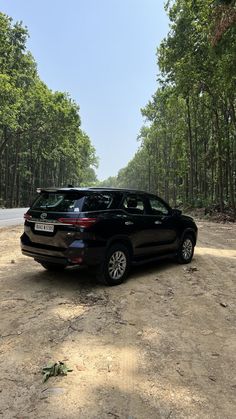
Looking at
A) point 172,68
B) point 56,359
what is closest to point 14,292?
point 56,359

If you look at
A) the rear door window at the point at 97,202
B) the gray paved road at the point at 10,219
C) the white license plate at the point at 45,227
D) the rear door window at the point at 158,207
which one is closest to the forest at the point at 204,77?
the rear door window at the point at 158,207

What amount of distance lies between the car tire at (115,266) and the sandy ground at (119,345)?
0.17m

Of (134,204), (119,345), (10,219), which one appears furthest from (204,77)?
(119,345)

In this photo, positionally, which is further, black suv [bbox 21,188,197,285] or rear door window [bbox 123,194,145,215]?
rear door window [bbox 123,194,145,215]

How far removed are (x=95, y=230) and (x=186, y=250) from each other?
10.6ft

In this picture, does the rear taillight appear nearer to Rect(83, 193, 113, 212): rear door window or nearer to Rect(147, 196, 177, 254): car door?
Rect(83, 193, 113, 212): rear door window

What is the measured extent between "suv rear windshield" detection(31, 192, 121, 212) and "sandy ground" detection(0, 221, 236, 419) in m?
1.39

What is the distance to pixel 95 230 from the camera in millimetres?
6211

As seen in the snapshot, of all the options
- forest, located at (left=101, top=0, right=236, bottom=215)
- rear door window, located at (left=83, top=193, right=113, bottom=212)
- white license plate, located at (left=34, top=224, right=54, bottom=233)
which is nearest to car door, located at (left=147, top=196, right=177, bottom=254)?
rear door window, located at (left=83, top=193, right=113, bottom=212)

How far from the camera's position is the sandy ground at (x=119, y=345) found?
316 cm

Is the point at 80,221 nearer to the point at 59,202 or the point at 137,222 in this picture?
the point at 59,202

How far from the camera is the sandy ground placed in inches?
124

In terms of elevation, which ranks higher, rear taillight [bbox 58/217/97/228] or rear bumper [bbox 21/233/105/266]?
Answer: rear taillight [bbox 58/217/97/228]

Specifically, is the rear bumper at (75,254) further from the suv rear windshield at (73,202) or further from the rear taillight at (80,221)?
the suv rear windshield at (73,202)
